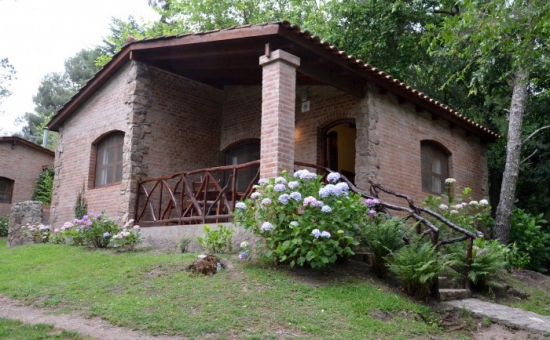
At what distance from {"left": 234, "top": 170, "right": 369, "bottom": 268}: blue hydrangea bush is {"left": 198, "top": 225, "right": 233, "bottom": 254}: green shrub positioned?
0.76m

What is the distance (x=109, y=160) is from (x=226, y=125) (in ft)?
9.02

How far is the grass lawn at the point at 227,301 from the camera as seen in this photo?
449cm

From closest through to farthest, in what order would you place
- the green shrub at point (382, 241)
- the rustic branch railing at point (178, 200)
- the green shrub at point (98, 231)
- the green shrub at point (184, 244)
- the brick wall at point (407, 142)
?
1. the green shrub at point (382, 241)
2. the green shrub at point (184, 244)
3. the rustic branch railing at point (178, 200)
4. the green shrub at point (98, 231)
5. the brick wall at point (407, 142)

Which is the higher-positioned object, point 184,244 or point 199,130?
point 199,130

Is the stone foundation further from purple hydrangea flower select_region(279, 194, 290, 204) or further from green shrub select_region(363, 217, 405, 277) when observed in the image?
green shrub select_region(363, 217, 405, 277)

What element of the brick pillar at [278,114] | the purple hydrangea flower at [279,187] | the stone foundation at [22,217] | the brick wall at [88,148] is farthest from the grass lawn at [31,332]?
the stone foundation at [22,217]

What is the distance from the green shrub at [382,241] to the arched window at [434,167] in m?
4.95

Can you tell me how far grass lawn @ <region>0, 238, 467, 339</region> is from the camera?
14.7ft

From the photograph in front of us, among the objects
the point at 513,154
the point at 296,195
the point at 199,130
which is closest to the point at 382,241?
the point at 296,195

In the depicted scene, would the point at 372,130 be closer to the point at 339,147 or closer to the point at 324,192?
the point at 339,147

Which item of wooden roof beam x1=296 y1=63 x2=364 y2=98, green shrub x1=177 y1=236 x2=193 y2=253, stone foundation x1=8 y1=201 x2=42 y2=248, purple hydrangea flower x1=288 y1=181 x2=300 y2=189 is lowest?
green shrub x1=177 y1=236 x2=193 y2=253

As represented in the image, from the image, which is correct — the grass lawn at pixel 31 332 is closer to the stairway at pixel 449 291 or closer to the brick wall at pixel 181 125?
the stairway at pixel 449 291

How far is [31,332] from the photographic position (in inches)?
170

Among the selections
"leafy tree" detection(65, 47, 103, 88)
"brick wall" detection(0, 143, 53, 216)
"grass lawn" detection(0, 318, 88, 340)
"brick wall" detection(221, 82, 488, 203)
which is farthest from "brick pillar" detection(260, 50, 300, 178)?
"leafy tree" detection(65, 47, 103, 88)
